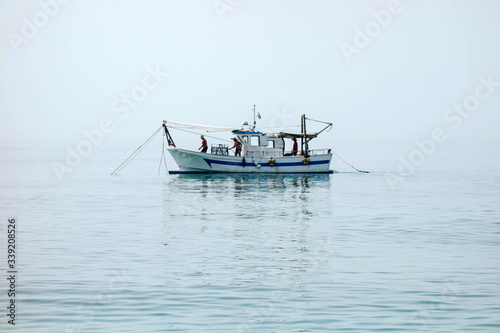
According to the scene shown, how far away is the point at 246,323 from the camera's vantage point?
1513cm

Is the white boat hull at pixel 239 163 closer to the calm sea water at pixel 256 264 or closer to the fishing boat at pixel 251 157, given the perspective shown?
the fishing boat at pixel 251 157

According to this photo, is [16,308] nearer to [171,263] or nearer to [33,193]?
[171,263]

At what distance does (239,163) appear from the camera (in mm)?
61125

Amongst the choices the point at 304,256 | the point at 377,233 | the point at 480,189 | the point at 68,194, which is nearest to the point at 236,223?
the point at 377,233

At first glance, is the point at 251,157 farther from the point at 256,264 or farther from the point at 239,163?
the point at 256,264

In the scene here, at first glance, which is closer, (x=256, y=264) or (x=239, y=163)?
(x=256, y=264)

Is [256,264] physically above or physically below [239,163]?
below

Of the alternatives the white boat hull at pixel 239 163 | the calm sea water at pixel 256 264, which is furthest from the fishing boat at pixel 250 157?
the calm sea water at pixel 256 264

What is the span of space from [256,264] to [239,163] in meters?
40.0

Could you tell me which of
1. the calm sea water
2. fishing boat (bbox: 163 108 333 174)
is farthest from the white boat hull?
the calm sea water

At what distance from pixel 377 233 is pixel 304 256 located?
21.8ft

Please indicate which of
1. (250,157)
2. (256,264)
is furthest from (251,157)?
(256,264)

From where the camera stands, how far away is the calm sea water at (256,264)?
15500 mm

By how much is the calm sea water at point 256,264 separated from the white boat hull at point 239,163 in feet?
55.9
